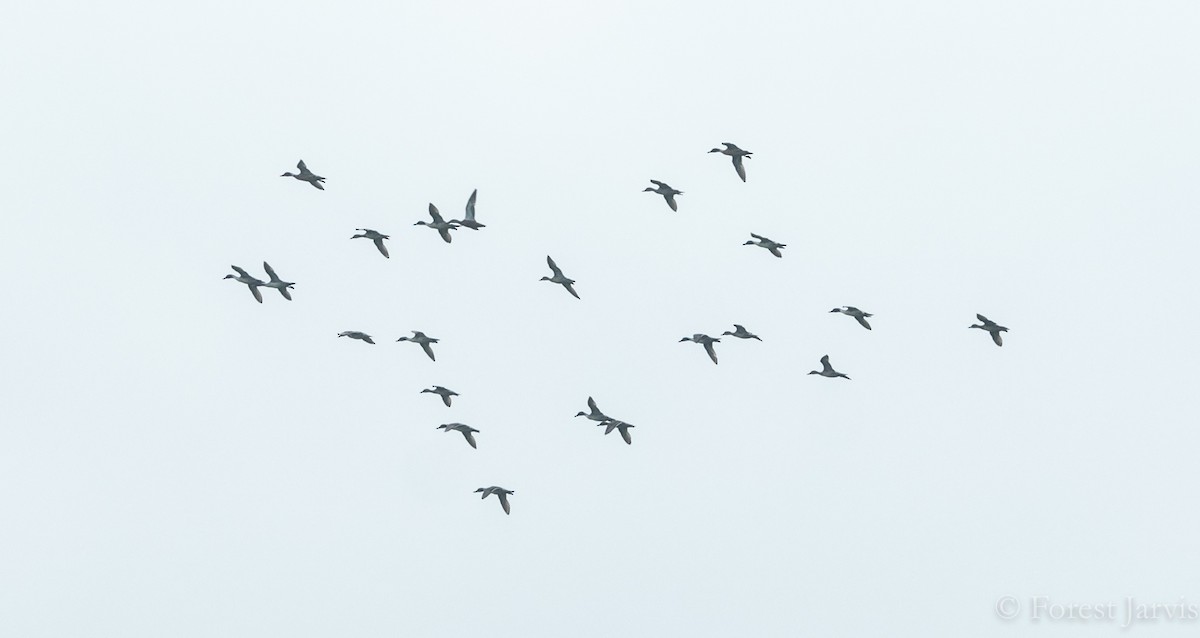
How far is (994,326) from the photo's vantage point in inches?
7057

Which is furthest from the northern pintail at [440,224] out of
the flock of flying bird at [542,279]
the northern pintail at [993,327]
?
the northern pintail at [993,327]

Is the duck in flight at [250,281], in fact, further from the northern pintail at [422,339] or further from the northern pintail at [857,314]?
the northern pintail at [857,314]

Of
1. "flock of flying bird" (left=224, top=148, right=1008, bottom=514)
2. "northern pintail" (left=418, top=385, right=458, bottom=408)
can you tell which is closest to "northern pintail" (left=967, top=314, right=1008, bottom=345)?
"flock of flying bird" (left=224, top=148, right=1008, bottom=514)

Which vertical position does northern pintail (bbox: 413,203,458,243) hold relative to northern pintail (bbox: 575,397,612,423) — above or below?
above

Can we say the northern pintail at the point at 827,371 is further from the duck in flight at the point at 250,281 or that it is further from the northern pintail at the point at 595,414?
the duck in flight at the point at 250,281

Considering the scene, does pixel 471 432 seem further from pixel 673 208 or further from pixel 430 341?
pixel 673 208

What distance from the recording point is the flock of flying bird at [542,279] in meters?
174

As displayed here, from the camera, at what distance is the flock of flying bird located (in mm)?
174000

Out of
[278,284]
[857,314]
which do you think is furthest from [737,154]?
[278,284]

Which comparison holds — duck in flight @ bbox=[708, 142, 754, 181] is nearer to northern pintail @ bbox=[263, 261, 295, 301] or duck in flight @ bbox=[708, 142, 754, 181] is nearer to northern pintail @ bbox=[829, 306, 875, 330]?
northern pintail @ bbox=[829, 306, 875, 330]

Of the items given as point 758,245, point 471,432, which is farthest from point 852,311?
point 471,432

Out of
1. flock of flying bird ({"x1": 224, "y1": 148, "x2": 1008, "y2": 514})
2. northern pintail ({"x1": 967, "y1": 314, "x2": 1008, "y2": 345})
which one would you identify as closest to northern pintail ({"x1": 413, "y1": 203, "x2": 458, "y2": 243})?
flock of flying bird ({"x1": 224, "y1": 148, "x2": 1008, "y2": 514})

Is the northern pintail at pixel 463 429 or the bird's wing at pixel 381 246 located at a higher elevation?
the bird's wing at pixel 381 246

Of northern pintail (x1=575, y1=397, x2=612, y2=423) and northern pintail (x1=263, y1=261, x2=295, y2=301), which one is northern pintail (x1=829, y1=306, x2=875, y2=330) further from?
northern pintail (x1=263, y1=261, x2=295, y2=301)
